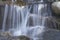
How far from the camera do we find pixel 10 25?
22.1 ft

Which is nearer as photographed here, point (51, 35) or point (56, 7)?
point (51, 35)

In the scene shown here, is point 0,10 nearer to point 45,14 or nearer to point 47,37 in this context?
point 45,14

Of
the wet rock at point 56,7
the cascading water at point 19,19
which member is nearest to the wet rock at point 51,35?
the cascading water at point 19,19

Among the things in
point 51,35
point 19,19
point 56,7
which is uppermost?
point 56,7

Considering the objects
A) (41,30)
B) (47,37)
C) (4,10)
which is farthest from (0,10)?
(47,37)

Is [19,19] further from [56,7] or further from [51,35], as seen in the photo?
[51,35]

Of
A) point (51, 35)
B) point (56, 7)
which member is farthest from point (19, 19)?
A: point (51, 35)

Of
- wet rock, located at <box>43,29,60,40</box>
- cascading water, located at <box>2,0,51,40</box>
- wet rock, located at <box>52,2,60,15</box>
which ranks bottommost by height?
wet rock, located at <box>43,29,60,40</box>

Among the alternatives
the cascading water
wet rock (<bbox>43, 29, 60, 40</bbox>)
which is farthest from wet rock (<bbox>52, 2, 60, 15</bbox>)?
wet rock (<bbox>43, 29, 60, 40</bbox>)

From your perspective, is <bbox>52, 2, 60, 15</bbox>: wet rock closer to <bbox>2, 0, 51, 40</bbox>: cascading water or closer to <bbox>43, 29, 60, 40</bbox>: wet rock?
<bbox>2, 0, 51, 40</bbox>: cascading water

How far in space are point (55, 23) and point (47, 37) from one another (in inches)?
43.6

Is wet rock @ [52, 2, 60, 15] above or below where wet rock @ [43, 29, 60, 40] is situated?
above

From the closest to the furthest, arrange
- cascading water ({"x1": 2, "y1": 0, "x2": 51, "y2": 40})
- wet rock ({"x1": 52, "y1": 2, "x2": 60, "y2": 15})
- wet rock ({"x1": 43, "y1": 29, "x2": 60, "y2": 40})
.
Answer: wet rock ({"x1": 43, "y1": 29, "x2": 60, "y2": 40}), cascading water ({"x1": 2, "y1": 0, "x2": 51, "y2": 40}), wet rock ({"x1": 52, "y1": 2, "x2": 60, "y2": 15})

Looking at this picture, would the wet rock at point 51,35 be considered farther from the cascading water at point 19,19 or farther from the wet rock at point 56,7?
the wet rock at point 56,7
